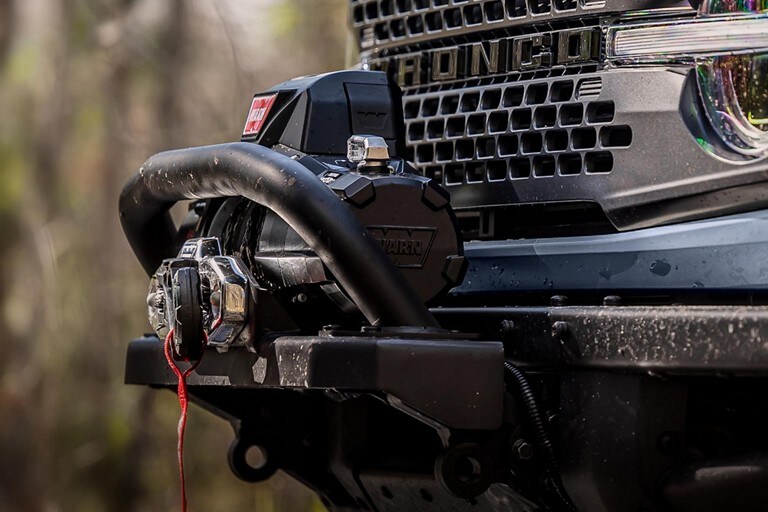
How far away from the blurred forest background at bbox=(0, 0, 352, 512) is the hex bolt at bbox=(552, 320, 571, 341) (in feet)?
22.8

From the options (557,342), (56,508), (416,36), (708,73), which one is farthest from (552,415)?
(56,508)

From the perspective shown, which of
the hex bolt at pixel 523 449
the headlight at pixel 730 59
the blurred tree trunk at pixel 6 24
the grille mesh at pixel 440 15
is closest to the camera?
the headlight at pixel 730 59

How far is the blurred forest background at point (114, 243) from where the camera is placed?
962 cm

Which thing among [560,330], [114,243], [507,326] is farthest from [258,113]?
[114,243]

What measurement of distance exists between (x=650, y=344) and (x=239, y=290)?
0.86 metres

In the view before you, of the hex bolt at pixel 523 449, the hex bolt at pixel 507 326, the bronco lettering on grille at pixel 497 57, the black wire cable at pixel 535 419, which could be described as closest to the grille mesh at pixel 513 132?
the bronco lettering on grille at pixel 497 57

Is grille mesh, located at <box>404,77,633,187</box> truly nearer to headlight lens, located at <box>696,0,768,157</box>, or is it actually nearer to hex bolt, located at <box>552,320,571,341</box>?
headlight lens, located at <box>696,0,768,157</box>

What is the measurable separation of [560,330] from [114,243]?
754 centimetres

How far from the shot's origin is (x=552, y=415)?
265 cm

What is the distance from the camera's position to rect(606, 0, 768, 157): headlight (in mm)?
2479

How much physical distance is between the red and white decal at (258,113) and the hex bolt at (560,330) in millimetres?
956

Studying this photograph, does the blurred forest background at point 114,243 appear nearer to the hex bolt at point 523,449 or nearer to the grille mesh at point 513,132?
the grille mesh at point 513,132

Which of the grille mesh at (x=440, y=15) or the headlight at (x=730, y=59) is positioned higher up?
the grille mesh at (x=440, y=15)

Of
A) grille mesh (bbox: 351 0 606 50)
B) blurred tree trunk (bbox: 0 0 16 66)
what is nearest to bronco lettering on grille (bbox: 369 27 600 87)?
grille mesh (bbox: 351 0 606 50)
